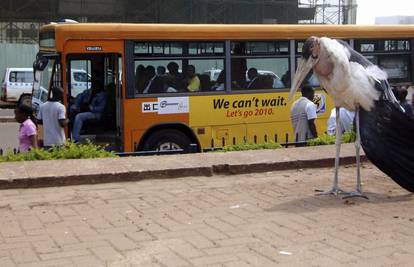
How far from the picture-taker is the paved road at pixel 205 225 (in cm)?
460

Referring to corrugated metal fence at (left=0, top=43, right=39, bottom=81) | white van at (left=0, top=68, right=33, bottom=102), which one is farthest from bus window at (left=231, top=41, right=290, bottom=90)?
corrugated metal fence at (left=0, top=43, right=39, bottom=81)

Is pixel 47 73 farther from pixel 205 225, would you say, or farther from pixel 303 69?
pixel 205 225

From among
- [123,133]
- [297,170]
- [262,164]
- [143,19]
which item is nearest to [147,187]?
[262,164]

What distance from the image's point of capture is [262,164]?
320 inches

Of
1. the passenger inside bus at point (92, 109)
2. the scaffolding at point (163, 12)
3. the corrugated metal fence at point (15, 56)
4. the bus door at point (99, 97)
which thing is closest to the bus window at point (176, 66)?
the bus door at point (99, 97)

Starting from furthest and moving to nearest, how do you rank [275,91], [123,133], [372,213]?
[275,91]
[123,133]
[372,213]

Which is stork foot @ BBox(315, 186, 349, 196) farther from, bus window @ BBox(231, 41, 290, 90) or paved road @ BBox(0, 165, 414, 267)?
bus window @ BBox(231, 41, 290, 90)

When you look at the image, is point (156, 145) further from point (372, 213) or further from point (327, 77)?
point (372, 213)

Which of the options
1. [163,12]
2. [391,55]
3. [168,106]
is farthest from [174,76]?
[163,12]

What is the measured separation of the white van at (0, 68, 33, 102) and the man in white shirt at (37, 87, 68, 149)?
18.2 m

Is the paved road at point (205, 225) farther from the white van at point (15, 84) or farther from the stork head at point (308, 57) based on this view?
the white van at point (15, 84)

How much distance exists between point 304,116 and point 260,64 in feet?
6.12

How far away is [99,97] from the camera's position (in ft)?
36.0

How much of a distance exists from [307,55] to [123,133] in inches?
182
